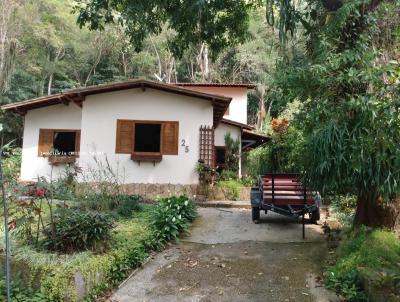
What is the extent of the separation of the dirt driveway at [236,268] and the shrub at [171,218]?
0.22m

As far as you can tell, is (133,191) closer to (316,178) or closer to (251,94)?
(316,178)

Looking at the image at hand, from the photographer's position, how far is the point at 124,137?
39.9ft

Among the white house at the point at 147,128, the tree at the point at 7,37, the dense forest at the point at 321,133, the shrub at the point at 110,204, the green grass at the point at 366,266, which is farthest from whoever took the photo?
the tree at the point at 7,37

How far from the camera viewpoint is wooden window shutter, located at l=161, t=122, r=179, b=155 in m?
12.1

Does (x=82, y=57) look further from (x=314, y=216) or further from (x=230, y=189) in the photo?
(x=314, y=216)

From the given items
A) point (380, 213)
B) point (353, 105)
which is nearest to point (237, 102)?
point (380, 213)

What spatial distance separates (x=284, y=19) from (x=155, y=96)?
8.01 metres

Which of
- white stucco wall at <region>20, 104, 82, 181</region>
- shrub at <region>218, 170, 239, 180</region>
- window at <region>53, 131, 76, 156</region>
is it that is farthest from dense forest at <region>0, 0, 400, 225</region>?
window at <region>53, 131, 76, 156</region>

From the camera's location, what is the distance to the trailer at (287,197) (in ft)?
23.6

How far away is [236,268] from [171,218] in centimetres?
190

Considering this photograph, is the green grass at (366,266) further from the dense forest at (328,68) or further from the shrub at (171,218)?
the shrub at (171,218)

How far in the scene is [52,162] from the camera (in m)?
13.1

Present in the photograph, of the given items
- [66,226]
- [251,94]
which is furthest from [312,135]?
[251,94]

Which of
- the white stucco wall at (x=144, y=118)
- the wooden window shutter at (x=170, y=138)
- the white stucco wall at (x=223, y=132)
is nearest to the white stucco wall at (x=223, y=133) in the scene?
the white stucco wall at (x=223, y=132)
